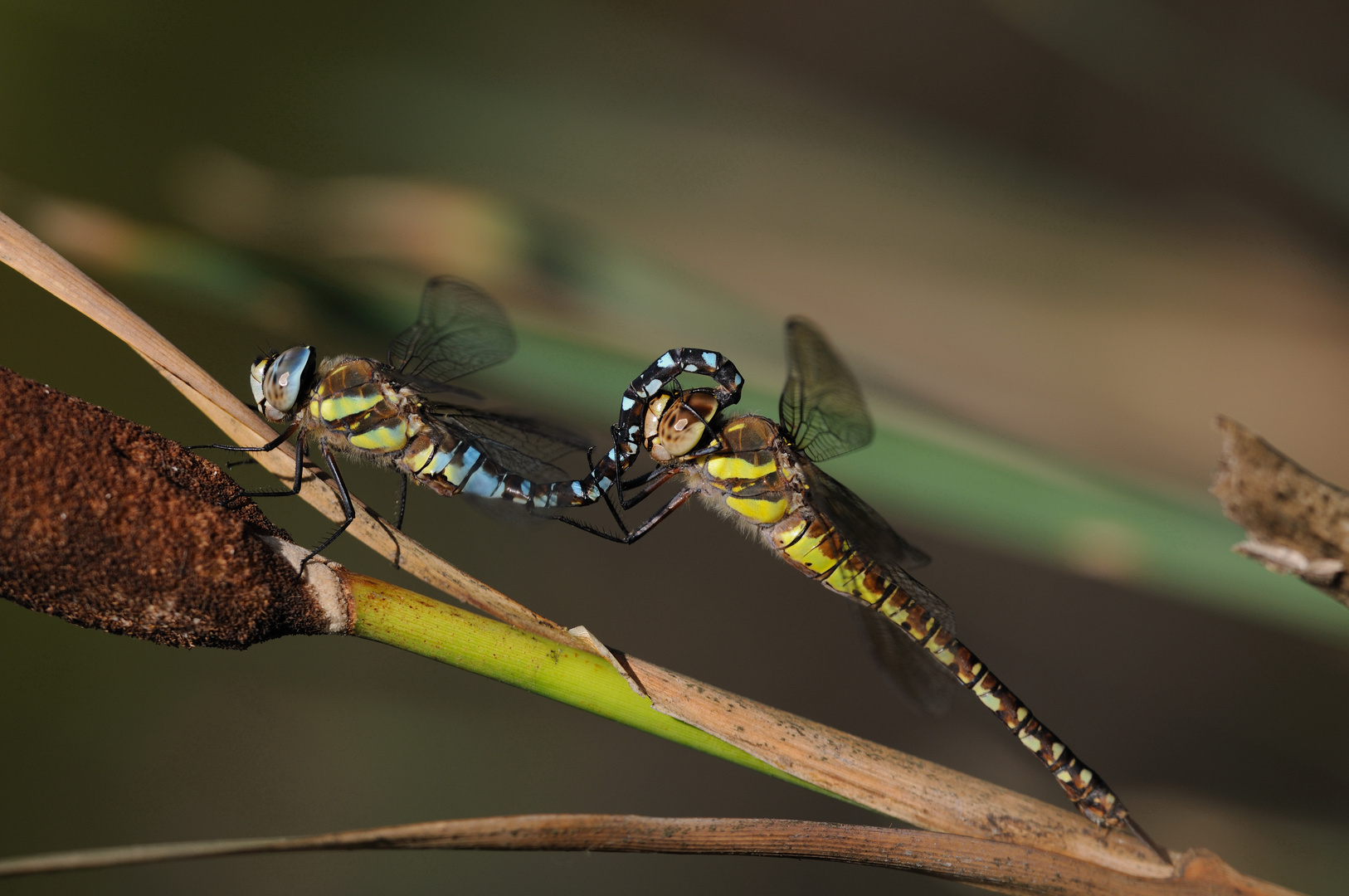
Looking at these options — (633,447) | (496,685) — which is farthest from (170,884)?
(633,447)

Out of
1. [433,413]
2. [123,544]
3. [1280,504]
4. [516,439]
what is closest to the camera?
[123,544]

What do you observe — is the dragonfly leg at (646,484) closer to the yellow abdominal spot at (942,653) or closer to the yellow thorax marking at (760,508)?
the yellow thorax marking at (760,508)

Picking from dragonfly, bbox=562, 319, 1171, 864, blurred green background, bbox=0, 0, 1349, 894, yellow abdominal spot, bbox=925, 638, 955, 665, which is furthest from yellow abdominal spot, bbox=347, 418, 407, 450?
yellow abdominal spot, bbox=925, 638, 955, 665

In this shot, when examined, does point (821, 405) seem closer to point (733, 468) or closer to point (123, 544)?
point (733, 468)

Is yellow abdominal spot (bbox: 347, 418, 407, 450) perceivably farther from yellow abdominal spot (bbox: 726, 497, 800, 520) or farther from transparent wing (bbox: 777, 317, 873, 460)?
transparent wing (bbox: 777, 317, 873, 460)

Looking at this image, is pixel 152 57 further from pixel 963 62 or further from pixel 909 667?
pixel 963 62

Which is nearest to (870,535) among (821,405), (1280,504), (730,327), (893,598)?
(893,598)
